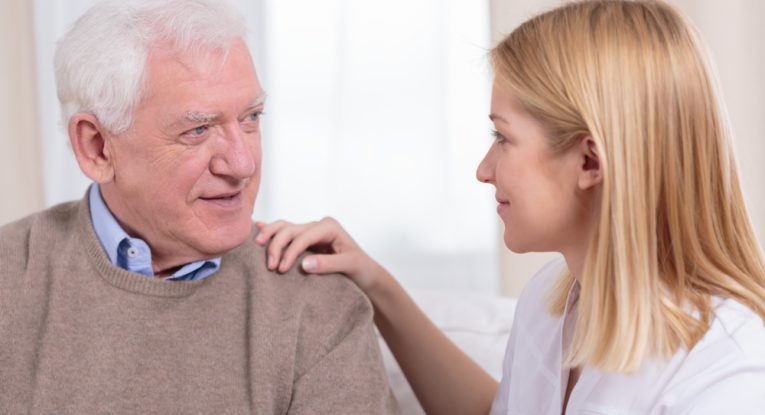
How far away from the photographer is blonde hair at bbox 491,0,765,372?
146 centimetres

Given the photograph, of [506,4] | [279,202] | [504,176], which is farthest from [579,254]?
[279,202]

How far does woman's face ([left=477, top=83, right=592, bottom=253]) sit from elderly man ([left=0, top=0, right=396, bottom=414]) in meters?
0.35

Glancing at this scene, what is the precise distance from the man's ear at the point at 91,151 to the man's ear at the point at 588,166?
773 millimetres

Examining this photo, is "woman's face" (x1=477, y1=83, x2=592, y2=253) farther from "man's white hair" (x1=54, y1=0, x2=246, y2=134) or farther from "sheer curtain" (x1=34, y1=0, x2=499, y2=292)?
"sheer curtain" (x1=34, y1=0, x2=499, y2=292)

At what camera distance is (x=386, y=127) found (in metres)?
3.29

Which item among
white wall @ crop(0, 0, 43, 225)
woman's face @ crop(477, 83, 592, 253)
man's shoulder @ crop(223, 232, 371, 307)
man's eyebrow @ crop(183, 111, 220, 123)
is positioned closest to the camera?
woman's face @ crop(477, 83, 592, 253)

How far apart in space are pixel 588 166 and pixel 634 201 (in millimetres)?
90

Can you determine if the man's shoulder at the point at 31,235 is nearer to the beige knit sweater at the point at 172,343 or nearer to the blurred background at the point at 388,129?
the beige knit sweater at the point at 172,343

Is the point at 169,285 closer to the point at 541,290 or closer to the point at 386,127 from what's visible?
the point at 541,290

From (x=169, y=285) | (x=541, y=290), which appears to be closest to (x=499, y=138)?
(x=541, y=290)

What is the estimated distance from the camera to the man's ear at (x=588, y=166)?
1.49m

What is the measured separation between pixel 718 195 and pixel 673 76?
19cm

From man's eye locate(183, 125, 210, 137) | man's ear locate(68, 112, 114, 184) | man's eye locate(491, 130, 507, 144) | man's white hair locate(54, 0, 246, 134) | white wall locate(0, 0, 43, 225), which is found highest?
man's white hair locate(54, 0, 246, 134)

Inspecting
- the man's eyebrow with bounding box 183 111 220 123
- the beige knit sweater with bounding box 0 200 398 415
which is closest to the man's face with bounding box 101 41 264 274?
the man's eyebrow with bounding box 183 111 220 123
